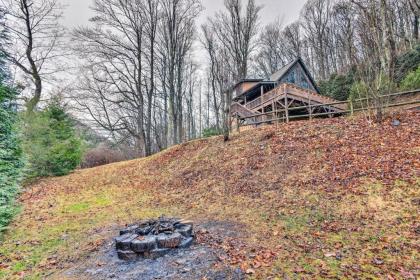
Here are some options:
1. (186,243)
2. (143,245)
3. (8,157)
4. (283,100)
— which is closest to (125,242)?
(143,245)

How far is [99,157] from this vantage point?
2389 centimetres

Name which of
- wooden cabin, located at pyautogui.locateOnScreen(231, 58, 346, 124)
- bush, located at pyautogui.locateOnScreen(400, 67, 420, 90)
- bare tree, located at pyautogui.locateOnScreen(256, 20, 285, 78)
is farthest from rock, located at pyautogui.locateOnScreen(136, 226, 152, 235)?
bare tree, located at pyautogui.locateOnScreen(256, 20, 285, 78)

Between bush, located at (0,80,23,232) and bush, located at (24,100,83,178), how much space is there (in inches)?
144

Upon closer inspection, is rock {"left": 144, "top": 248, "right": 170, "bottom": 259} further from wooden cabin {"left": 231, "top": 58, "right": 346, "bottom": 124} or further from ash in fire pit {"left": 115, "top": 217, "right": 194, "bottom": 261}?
wooden cabin {"left": 231, "top": 58, "right": 346, "bottom": 124}

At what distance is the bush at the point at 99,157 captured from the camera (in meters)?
23.2

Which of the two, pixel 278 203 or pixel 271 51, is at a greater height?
pixel 271 51

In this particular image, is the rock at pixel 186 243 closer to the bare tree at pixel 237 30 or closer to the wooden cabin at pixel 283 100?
the wooden cabin at pixel 283 100

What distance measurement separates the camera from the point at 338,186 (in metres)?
7.36

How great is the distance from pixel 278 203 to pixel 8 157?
349 inches

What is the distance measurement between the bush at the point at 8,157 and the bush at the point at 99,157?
13872mm

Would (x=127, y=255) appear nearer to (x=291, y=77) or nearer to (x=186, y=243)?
(x=186, y=243)

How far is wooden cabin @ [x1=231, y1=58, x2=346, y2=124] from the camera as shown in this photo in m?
17.8

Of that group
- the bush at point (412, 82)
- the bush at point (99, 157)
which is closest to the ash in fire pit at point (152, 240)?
the bush at point (412, 82)

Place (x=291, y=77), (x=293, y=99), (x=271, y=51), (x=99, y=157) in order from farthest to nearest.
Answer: (x=271, y=51) → (x=291, y=77) → (x=99, y=157) → (x=293, y=99)
